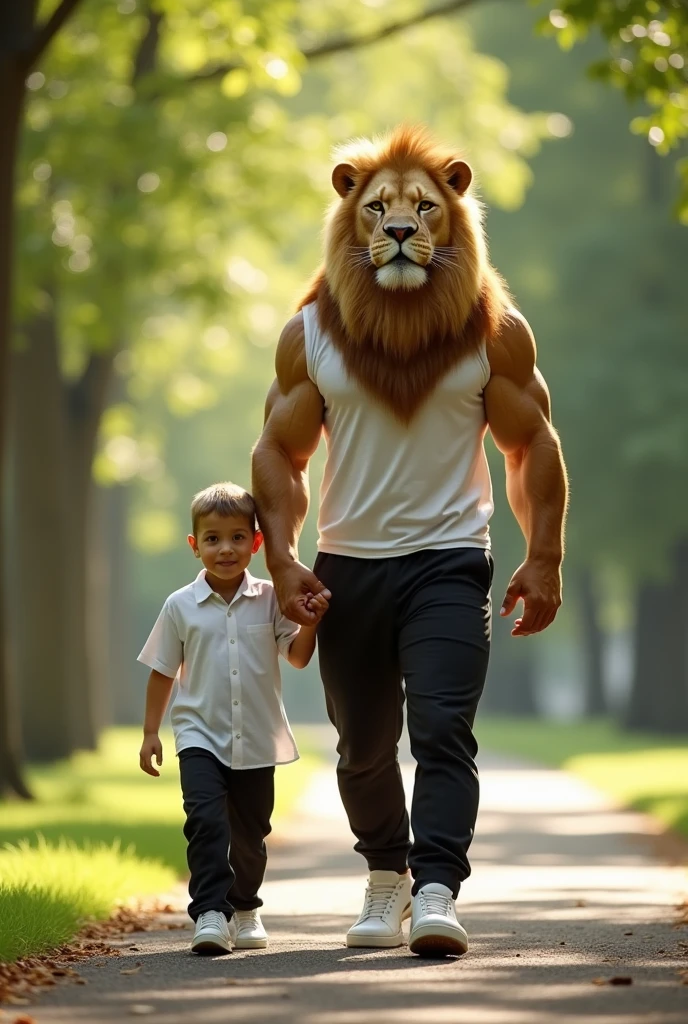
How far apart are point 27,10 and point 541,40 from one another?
2087cm

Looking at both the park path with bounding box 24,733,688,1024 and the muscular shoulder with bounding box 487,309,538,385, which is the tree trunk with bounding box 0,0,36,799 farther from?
the muscular shoulder with bounding box 487,309,538,385

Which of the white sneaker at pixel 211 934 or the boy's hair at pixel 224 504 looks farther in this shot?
the boy's hair at pixel 224 504

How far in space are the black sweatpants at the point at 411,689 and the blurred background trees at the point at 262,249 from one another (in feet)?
7.22

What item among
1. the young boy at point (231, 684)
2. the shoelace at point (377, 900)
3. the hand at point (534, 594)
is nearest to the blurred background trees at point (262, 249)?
the young boy at point (231, 684)

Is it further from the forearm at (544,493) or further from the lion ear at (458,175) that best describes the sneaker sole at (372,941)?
the lion ear at (458,175)

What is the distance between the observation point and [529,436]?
6.05m

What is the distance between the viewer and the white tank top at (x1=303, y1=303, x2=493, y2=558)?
5867 mm

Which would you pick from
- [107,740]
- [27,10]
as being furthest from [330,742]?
[27,10]

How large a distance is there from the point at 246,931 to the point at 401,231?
2.36 m

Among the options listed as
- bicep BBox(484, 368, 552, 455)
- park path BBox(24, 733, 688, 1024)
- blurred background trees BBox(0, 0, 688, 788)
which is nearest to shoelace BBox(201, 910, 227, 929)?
park path BBox(24, 733, 688, 1024)

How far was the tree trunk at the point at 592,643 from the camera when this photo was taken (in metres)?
37.5

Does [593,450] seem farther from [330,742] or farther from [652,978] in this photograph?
[652,978]

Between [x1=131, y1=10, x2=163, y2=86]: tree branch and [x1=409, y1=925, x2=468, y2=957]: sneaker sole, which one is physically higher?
[x1=131, y1=10, x2=163, y2=86]: tree branch

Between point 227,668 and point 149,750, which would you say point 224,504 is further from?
point 149,750
